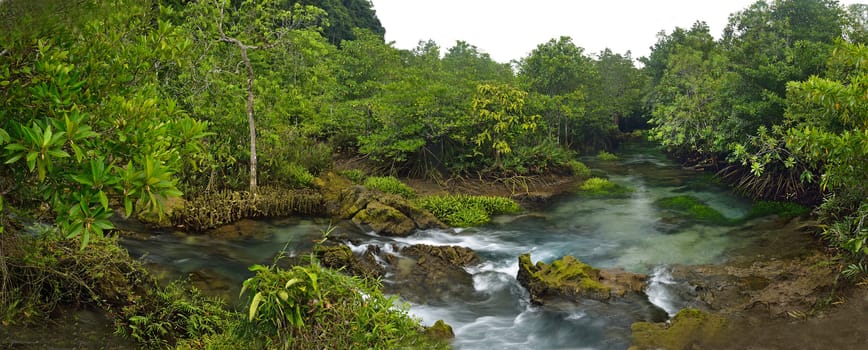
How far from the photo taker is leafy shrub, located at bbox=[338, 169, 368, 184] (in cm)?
1899

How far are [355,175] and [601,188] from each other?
9.85 m

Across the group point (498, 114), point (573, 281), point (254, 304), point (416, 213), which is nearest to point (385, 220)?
point (416, 213)

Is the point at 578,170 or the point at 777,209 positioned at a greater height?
the point at 777,209

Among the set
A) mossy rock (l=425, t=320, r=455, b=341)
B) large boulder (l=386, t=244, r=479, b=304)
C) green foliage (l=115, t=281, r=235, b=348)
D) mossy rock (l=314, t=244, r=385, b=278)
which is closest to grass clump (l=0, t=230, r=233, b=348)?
green foliage (l=115, t=281, r=235, b=348)

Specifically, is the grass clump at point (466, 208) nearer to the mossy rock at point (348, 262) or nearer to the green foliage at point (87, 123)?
the mossy rock at point (348, 262)

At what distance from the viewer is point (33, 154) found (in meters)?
3.34

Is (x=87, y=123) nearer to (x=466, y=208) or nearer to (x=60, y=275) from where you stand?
(x=60, y=275)

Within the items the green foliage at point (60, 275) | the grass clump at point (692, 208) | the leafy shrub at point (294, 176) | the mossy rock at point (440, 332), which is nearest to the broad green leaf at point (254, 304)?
the green foliage at point (60, 275)

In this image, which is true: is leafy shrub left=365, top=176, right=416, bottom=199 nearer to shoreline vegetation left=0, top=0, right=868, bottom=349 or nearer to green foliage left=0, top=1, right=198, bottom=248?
shoreline vegetation left=0, top=0, right=868, bottom=349

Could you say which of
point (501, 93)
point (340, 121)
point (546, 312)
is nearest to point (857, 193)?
point (546, 312)

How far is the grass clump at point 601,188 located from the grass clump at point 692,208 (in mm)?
2010

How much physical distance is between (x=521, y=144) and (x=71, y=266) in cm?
1923

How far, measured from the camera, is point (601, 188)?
2175cm

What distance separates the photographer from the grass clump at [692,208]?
52.2ft
